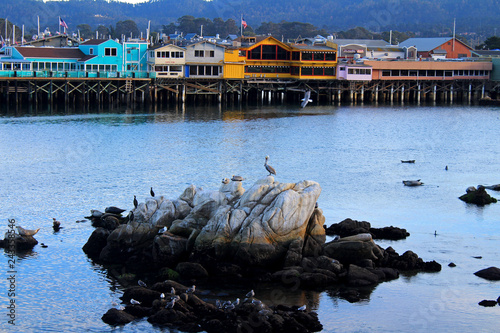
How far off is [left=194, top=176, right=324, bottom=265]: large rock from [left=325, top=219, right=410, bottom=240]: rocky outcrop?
257 centimetres

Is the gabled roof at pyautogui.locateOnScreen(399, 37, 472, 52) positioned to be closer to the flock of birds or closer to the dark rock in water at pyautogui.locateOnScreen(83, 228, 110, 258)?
the dark rock in water at pyautogui.locateOnScreen(83, 228, 110, 258)

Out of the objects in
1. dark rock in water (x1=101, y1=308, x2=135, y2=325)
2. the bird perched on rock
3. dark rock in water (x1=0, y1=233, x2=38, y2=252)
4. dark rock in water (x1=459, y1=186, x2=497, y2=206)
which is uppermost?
dark rock in water (x1=459, y1=186, x2=497, y2=206)

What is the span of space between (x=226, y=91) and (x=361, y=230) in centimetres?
5546

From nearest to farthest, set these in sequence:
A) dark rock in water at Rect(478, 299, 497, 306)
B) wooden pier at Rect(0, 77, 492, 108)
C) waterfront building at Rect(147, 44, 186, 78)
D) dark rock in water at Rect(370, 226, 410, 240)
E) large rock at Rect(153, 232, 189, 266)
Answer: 1. dark rock in water at Rect(478, 299, 497, 306)
2. large rock at Rect(153, 232, 189, 266)
3. dark rock in water at Rect(370, 226, 410, 240)
4. wooden pier at Rect(0, 77, 492, 108)
5. waterfront building at Rect(147, 44, 186, 78)

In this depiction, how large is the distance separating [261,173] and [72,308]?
19.6m

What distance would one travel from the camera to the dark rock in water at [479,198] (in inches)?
1268

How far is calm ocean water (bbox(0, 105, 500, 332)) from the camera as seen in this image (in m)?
20.5

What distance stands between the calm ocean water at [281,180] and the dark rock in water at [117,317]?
0.31 m

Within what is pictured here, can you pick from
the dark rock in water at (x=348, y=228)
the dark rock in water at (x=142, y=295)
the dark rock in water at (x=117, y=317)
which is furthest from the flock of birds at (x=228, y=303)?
the dark rock in water at (x=348, y=228)

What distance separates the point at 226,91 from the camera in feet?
264

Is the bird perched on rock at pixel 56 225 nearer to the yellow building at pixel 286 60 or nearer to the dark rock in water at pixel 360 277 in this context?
the dark rock in water at pixel 360 277

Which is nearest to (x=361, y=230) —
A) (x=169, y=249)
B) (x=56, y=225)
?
(x=169, y=249)

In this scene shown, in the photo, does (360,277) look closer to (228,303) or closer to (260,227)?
(260,227)

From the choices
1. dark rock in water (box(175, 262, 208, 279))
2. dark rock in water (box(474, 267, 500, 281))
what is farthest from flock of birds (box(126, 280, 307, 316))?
dark rock in water (box(474, 267, 500, 281))
